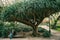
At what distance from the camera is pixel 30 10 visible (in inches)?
610

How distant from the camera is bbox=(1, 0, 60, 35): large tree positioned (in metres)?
15.2

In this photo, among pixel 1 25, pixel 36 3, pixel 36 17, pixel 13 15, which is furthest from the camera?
pixel 1 25

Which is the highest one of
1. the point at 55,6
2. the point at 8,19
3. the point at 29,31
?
the point at 55,6

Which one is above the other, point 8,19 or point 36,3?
point 36,3

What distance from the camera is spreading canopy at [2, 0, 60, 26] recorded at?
597 inches

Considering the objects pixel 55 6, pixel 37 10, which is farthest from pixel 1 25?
pixel 55 6

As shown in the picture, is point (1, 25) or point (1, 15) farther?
point (1, 25)

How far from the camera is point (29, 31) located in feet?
68.5

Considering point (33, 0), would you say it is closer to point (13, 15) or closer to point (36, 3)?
point (36, 3)

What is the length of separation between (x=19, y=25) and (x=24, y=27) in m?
0.67

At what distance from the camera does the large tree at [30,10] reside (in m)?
15.2

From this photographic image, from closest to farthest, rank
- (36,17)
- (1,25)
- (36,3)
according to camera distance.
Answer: (36,3) → (36,17) → (1,25)

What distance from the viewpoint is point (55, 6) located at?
602 inches

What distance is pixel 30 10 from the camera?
15.5 m
